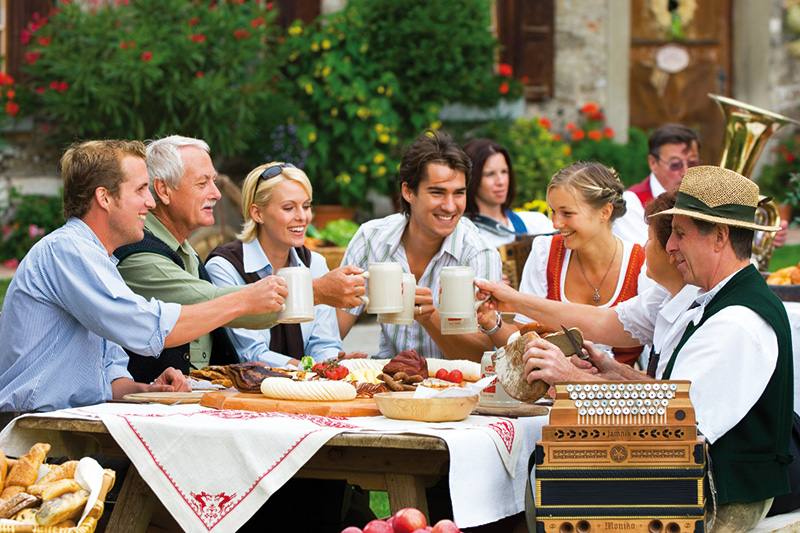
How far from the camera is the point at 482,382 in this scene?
133 inches

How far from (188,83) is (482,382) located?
6.41m

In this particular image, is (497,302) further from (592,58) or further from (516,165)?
(592,58)

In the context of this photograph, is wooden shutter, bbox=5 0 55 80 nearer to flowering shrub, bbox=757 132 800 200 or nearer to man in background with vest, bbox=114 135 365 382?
man in background with vest, bbox=114 135 365 382

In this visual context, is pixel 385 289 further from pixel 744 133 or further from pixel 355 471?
pixel 744 133

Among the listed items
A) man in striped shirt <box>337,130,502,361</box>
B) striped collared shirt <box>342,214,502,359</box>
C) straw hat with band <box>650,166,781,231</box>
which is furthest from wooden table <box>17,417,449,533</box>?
striped collared shirt <box>342,214,502,359</box>

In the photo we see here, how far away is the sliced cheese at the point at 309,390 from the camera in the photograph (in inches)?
117

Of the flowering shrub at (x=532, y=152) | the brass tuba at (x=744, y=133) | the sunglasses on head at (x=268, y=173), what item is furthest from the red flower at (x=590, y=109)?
the sunglasses on head at (x=268, y=173)

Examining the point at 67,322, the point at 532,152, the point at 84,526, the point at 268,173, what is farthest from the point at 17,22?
the point at 84,526

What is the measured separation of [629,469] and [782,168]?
1008 centimetres

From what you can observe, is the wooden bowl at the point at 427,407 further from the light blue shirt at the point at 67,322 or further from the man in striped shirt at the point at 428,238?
the man in striped shirt at the point at 428,238

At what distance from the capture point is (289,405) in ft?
9.66

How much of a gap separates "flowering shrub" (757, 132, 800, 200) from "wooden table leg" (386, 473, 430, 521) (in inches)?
388

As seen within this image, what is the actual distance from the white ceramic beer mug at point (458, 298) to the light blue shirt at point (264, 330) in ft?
2.23

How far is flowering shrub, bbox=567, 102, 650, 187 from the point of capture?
36.2ft
